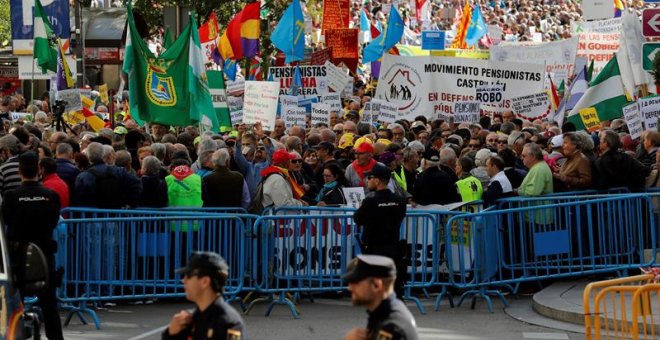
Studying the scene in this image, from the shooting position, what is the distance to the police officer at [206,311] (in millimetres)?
7043

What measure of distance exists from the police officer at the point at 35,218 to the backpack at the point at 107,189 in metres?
3.38

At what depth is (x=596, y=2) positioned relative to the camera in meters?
45.0

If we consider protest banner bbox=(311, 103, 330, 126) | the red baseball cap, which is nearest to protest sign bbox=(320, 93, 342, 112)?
protest banner bbox=(311, 103, 330, 126)

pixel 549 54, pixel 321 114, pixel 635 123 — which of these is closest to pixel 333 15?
pixel 549 54

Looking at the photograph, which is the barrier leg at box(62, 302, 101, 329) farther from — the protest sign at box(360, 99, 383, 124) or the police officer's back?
the protest sign at box(360, 99, 383, 124)

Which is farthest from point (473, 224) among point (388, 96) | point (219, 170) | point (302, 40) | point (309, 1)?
point (309, 1)

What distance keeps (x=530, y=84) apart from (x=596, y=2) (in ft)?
65.7

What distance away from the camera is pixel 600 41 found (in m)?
35.1

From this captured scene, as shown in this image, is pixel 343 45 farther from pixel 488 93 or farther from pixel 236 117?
pixel 236 117

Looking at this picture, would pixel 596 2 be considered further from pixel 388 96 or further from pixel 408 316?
pixel 408 316

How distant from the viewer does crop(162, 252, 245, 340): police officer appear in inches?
277

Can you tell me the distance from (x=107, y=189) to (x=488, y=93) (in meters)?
11.6

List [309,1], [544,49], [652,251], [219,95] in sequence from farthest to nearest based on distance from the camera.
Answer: [309,1] → [544,49] → [219,95] → [652,251]

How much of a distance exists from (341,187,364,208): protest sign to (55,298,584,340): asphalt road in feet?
3.45
